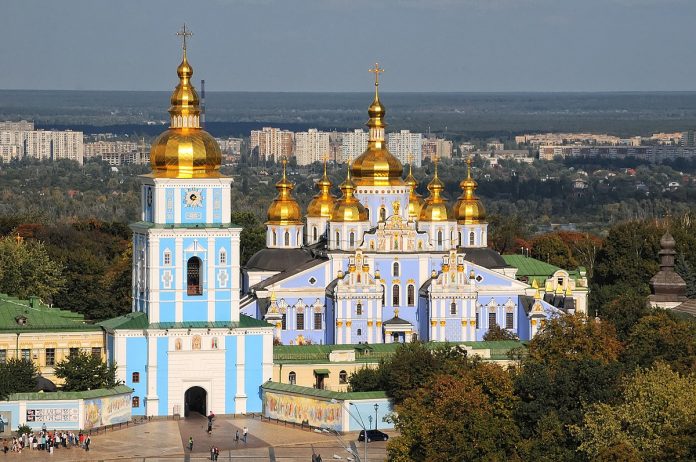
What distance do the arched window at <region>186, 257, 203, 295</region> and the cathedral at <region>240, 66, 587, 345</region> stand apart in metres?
9.70

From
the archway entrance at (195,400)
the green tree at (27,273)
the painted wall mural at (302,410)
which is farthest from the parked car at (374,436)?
the green tree at (27,273)

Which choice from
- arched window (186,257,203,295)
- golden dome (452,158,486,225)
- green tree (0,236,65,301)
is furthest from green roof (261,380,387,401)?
golden dome (452,158,486,225)

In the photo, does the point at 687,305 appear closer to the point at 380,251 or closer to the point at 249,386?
the point at 380,251

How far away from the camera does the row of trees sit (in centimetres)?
3575

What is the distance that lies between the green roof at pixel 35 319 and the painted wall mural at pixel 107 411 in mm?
3016

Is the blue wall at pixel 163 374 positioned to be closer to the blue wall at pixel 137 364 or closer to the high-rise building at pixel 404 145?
the blue wall at pixel 137 364

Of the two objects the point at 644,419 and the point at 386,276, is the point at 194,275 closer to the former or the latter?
the point at 386,276

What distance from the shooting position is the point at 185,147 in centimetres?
4622

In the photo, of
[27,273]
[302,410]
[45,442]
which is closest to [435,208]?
[27,273]

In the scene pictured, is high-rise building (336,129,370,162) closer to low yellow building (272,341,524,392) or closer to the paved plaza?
low yellow building (272,341,524,392)

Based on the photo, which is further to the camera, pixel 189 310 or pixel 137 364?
pixel 189 310

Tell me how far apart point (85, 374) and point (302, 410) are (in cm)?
410

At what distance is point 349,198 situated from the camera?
5806 centimetres

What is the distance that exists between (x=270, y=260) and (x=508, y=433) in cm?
2230
